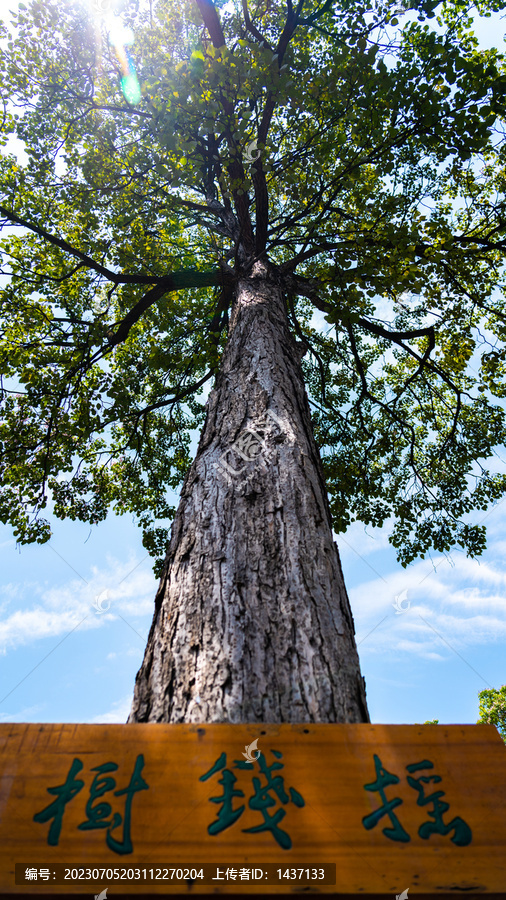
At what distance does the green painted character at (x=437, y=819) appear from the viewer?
111 cm

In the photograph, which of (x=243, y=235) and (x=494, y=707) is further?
(x=494, y=707)

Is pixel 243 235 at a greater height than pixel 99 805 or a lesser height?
greater

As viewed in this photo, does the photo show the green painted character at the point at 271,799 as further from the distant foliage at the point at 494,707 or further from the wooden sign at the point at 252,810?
the distant foliage at the point at 494,707

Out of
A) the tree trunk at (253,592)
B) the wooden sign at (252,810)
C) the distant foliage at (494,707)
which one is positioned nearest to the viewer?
the wooden sign at (252,810)

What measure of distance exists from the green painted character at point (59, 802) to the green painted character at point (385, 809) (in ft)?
2.42

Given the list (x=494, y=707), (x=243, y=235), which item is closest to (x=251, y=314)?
(x=243, y=235)

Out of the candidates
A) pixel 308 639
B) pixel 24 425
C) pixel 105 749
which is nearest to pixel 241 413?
pixel 308 639

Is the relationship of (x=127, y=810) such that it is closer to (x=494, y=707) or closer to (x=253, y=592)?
(x=253, y=592)

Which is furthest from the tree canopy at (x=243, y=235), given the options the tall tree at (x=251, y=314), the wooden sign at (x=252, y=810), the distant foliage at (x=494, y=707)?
the distant foliage at (x=494, y=707)

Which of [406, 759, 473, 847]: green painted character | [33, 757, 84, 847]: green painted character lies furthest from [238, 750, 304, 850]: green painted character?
[33, 757, 84, 847]: green painted character

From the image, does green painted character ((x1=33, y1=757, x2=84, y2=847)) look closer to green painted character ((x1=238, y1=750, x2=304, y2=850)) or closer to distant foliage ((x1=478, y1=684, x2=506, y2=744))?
green painted character ((x1=238, y1=750, x2=304, y2=850))

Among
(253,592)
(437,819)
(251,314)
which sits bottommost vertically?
(437,819)

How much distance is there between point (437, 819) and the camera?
1.13 meters

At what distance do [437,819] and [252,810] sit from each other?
473 millimetres
